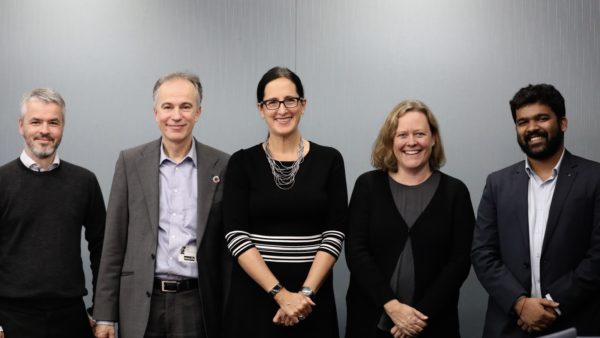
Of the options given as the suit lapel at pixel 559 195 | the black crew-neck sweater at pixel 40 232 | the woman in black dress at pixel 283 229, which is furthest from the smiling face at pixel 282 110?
the suit lapel at pixel 559 195

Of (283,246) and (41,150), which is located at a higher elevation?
(41,150)

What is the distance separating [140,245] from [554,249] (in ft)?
5.89

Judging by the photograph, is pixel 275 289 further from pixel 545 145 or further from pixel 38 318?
pixel 545 145

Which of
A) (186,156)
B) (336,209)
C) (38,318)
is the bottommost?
(38,318)

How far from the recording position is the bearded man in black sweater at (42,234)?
282 cm

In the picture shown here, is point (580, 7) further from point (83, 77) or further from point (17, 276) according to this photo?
point (17, 276)

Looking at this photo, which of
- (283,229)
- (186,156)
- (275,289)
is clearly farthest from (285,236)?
(186,156)

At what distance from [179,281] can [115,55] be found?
5.51 ft

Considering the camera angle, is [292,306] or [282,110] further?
[282,110]

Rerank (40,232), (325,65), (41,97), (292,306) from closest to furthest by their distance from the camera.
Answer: (292,306) < (40,232) < (41,97) < (325,65)

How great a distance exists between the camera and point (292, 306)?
266 cm

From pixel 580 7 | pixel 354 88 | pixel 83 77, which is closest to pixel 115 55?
pixel 83 77

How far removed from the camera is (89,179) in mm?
3074

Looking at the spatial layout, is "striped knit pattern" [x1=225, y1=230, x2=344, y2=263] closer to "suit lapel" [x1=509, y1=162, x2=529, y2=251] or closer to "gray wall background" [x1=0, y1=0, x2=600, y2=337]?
"suit lapel" [x1=509, y1=162, x2=529, y2=251]
